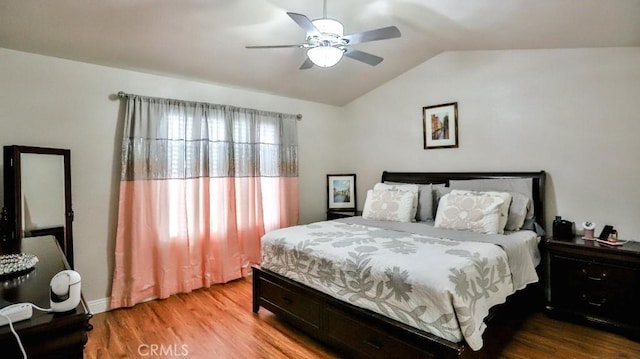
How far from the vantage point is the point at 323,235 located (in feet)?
9.21

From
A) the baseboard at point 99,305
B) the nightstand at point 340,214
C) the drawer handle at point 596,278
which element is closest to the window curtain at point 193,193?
the baseboard at point 99,305

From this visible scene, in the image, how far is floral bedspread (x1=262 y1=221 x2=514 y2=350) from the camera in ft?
5.66

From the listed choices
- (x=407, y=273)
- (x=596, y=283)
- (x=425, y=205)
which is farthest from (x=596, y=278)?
(x=407, y=273)

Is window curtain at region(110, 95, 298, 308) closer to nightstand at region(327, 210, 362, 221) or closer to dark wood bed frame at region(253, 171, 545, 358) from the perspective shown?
nightstand at region(327, 210, 362, 221)

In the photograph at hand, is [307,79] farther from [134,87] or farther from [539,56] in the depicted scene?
[539,56]

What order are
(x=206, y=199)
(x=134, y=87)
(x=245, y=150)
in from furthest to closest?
(x=245, y=150)
(x=206, y=199)
(x=134, y=87)

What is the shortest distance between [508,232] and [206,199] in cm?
312

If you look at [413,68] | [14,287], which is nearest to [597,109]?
[413,68]

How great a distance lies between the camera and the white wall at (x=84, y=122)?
2.65 meters

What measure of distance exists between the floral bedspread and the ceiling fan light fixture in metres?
1.41

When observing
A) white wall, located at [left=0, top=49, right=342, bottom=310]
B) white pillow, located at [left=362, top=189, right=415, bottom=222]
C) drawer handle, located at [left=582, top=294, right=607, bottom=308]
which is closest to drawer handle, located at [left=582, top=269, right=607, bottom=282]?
drawer handle, located at [left=582, top=294, right=607, bottom=308]

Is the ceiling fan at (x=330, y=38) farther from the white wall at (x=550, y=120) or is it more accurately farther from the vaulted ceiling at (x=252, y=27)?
the white wall at (x=550, y=120)

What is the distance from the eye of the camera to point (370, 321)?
203cm

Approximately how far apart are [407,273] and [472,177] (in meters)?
2.21
